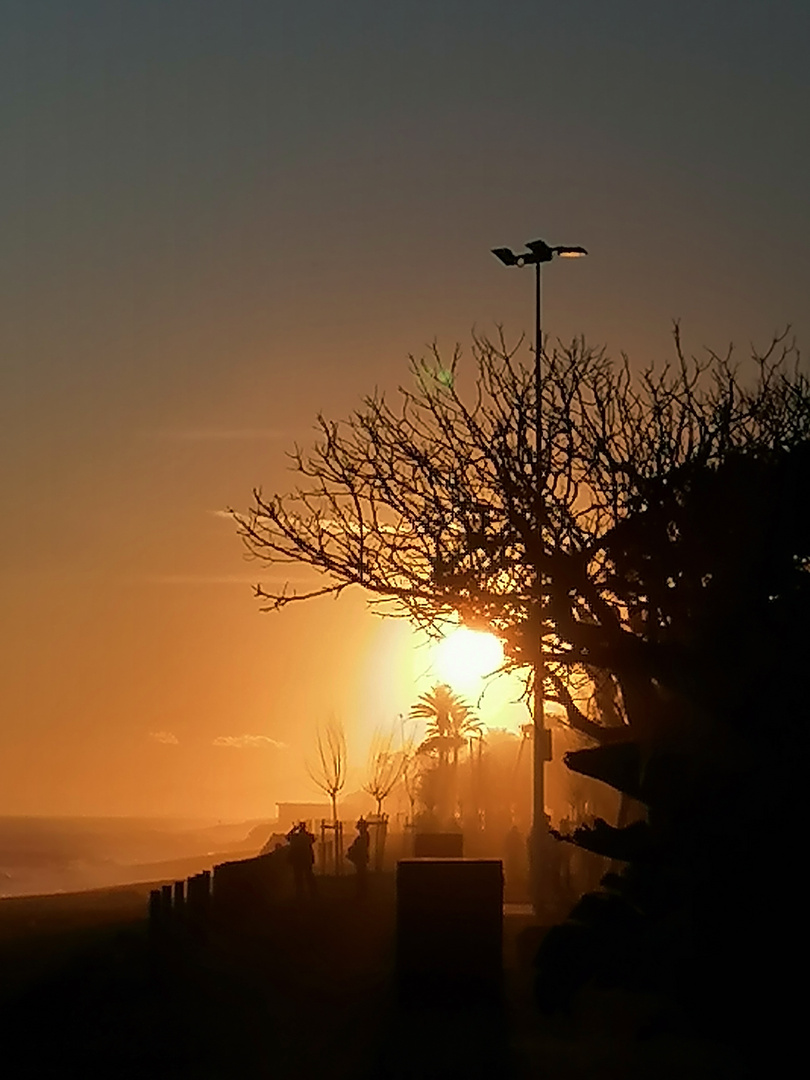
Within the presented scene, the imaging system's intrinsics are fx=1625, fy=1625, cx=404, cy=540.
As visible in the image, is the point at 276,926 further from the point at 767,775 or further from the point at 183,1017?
the point at 767,775

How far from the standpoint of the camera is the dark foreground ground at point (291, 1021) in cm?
1662

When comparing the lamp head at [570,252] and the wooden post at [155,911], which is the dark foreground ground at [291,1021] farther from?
the lamp head at [570,252]

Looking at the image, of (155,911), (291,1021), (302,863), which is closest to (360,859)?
(302,863)

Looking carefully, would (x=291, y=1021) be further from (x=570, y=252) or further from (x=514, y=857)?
(x=514, y=857)

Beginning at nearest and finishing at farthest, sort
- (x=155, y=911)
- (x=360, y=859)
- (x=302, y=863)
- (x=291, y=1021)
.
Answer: (x=291, y=1021), (x=155, y=911), (x=302, y=863), (x=360, y=859)

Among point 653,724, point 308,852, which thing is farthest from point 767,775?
point 308,852

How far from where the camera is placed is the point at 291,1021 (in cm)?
1969

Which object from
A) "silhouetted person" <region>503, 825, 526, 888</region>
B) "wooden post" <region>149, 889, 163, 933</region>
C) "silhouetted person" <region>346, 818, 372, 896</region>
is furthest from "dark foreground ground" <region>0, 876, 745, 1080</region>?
"silhouetted person" <region>503, 825, 526, 888</region>

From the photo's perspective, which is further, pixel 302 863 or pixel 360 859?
pixel 360 859

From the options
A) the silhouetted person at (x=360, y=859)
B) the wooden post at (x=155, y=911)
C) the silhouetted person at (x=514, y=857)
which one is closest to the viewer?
the wooden post at (x=155, y=911)

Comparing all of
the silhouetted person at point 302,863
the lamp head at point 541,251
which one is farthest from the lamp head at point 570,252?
the silhouetted person at point 302,863

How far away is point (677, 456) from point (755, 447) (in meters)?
1.08

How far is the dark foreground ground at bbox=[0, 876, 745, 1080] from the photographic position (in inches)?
655

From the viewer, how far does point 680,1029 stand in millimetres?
18969
